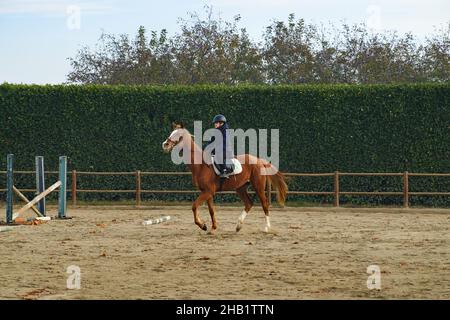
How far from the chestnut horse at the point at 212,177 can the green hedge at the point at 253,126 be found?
8097 mm

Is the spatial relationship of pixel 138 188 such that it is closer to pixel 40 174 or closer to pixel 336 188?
pixel 336 188

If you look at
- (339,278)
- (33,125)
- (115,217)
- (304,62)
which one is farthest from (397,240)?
(304,62)

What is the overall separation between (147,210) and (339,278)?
49.5 feet

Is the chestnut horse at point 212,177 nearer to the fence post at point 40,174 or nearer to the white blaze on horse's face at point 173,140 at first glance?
the white blaze on horse's face at point 173,140

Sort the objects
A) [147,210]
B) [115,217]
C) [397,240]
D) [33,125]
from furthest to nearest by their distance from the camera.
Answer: [33,125]
[147,210]
[115,217]
[397,240]

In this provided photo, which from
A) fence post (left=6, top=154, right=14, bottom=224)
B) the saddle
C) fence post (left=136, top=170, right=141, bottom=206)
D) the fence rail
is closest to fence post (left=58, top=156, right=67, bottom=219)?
fence post (left=6, top=154, right=14, bottom=224)

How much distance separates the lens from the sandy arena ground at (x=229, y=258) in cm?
1219

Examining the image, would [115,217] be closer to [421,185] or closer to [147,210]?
[147,210]

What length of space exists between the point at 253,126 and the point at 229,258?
13825 millimetres

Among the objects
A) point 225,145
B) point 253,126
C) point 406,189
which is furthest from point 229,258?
point 253,126

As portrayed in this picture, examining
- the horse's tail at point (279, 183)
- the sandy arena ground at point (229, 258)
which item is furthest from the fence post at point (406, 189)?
the horse's tail at point (279, 183)

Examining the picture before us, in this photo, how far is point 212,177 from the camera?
1969cm

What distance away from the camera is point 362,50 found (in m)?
41.0

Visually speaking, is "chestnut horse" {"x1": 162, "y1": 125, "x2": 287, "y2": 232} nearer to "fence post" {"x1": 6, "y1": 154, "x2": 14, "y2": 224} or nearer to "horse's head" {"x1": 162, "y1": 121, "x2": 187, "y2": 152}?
"horse's head" {"x1": 162, "y1": 121, "x2": 187, "y2": 152}
